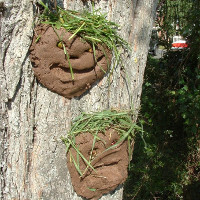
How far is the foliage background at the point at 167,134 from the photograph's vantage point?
11.0 ft

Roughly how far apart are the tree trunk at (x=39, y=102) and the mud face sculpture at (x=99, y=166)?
51mm

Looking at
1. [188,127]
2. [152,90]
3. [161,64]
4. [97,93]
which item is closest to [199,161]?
[188,127]

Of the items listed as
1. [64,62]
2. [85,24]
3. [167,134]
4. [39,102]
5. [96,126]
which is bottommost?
[167,134]

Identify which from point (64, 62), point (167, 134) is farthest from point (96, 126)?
point (167, 134)

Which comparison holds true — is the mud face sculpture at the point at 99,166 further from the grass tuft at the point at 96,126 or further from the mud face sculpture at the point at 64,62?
the mud face sculpture at the point at 64,62

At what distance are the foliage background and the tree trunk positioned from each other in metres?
2.10

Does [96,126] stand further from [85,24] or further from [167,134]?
[167,134]

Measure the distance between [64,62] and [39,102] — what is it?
0.21 metres

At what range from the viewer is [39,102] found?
44.4 inches

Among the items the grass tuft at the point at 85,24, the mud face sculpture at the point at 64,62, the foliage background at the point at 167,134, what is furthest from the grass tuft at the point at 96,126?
the foliage background at the point at 167,134

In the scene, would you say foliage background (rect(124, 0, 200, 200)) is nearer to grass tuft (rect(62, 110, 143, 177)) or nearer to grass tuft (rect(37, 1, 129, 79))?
grass tuft (rect(62, 110, 143, 177))

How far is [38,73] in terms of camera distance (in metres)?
1.09

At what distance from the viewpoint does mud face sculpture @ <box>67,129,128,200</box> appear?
1.22 meters

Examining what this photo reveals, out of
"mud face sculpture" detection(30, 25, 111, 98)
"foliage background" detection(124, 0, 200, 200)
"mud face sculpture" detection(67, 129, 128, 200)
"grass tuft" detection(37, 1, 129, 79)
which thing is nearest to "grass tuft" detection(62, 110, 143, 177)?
"mud face sculpture" detection(67, 129, 128, 200)
